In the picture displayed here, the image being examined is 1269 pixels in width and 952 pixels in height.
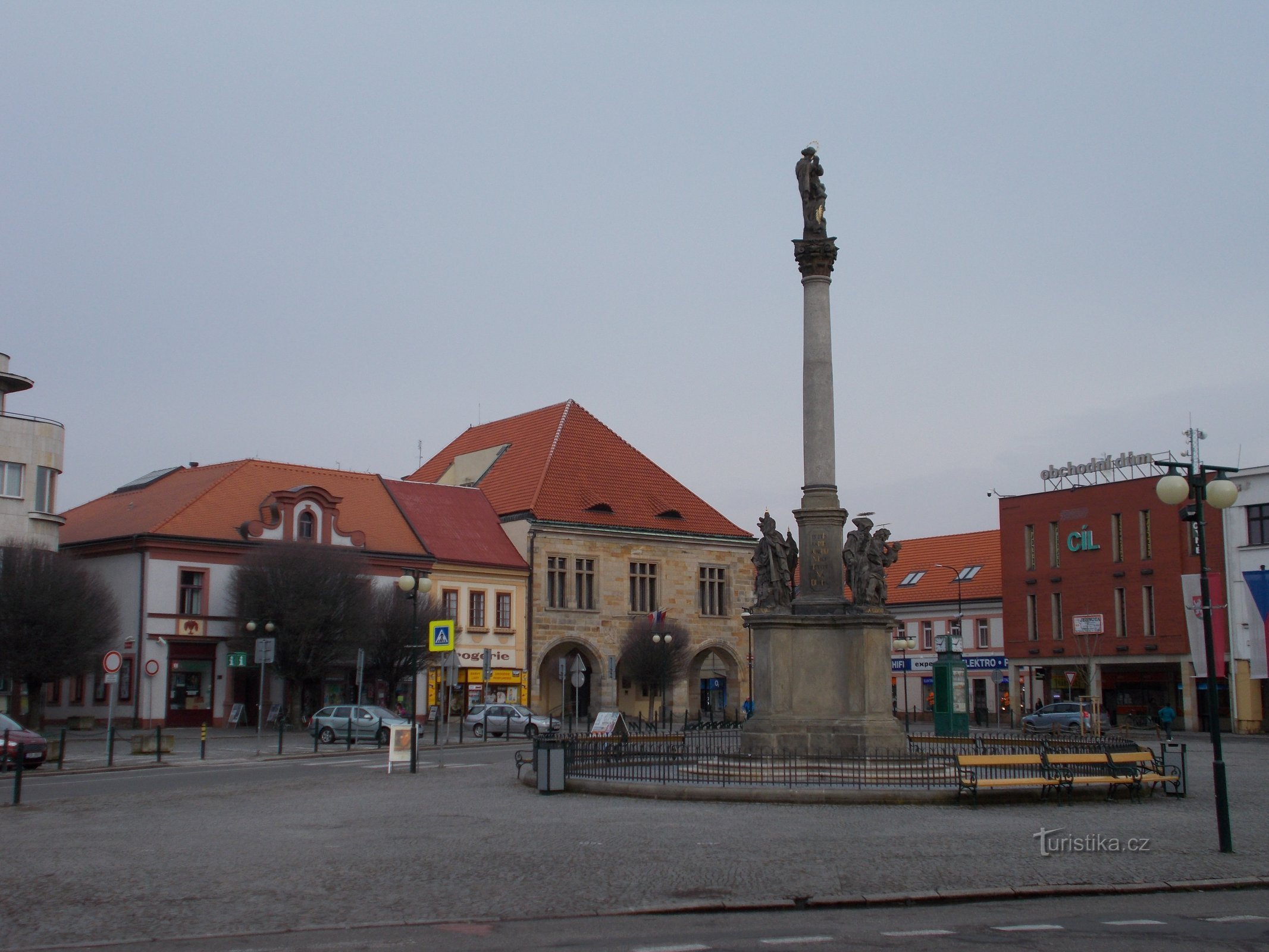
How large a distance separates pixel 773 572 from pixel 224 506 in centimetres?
3576

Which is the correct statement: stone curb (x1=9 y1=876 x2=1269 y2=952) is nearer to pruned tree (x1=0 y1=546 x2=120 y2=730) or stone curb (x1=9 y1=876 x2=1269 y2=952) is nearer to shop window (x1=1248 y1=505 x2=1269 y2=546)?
pruned tree (x1=0 y1=546 x2=120 y2=730)

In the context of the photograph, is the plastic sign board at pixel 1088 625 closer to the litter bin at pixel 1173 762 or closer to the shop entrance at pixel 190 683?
the shop entrance at pixel 190 683

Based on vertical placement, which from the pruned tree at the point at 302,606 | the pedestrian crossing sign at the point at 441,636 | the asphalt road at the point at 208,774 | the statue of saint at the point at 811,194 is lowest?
the asphalt road at the point at 208,774

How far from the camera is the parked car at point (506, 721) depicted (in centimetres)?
4800

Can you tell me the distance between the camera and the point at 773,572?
2400cm

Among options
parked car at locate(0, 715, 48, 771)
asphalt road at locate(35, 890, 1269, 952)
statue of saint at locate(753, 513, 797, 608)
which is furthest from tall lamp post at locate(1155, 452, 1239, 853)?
parked car at locate(0, 715, 48, 771)

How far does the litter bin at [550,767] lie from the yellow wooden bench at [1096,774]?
25.6 feet

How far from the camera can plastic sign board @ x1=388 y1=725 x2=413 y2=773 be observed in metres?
29.1

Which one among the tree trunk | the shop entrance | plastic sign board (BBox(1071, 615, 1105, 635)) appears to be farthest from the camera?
plastic sign board (BBox(1071, 615, 1105, 635))

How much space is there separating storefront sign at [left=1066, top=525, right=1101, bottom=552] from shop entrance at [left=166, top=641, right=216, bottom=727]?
3698 cm

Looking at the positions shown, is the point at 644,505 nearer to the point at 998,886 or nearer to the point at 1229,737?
the point at 1229,737

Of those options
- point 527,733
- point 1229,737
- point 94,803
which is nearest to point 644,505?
point 527,733

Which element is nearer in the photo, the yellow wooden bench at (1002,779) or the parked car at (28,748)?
the yellow wooden bench at (1002,779)

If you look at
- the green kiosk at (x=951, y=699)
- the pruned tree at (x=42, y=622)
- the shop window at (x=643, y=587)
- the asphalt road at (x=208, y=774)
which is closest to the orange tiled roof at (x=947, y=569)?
the shop window at (x=643, y=587)
